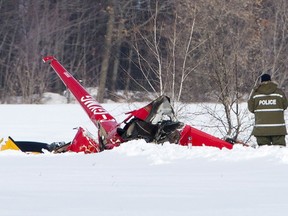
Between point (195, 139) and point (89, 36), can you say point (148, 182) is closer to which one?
point (195, 139)

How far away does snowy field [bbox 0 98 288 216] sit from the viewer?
5.64 meters

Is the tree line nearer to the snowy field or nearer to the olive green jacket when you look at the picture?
the olive green jacket

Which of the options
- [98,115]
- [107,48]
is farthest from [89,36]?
[98,115]

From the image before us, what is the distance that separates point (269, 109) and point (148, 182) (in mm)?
3540

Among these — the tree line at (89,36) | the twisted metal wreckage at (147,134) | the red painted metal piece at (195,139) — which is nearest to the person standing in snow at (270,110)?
the twisted metal wreckage at (147,134)

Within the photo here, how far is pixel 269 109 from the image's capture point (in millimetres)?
9969

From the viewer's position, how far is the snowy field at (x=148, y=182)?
5.64 metres

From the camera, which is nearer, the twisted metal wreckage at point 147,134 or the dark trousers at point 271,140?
the twisted metal wreckage at point 147,134

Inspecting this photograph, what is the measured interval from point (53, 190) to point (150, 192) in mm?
812

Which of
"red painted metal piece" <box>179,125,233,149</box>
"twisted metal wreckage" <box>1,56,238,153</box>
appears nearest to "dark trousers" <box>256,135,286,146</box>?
"twisted metal wreckage" <box>1,56,238,153</box>

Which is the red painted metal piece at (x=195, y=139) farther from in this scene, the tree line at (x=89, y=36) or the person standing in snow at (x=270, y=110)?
the tree line at (x=89, y=36)

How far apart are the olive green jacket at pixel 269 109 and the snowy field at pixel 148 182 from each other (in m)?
1.15

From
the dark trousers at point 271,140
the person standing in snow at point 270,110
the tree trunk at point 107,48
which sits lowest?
the tree trunk at point 107,48

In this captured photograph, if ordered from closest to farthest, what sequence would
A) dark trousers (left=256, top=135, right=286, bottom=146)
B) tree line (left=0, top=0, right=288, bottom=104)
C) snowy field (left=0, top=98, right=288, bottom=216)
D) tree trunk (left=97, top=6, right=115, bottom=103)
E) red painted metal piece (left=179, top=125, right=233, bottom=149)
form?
1. snowy field (left=0, top=98, right=288, bottom=216)
2. red painted metal piece (left=179, top=125, right=233, bottom=149)
3. dark trousers (left=256, top=135, right=286, bottom=146)
4. tree line (left=0, top=0, right=288, bottom=104)
5. tree trunk (left=97, top=6, right=115, bottom=103)
